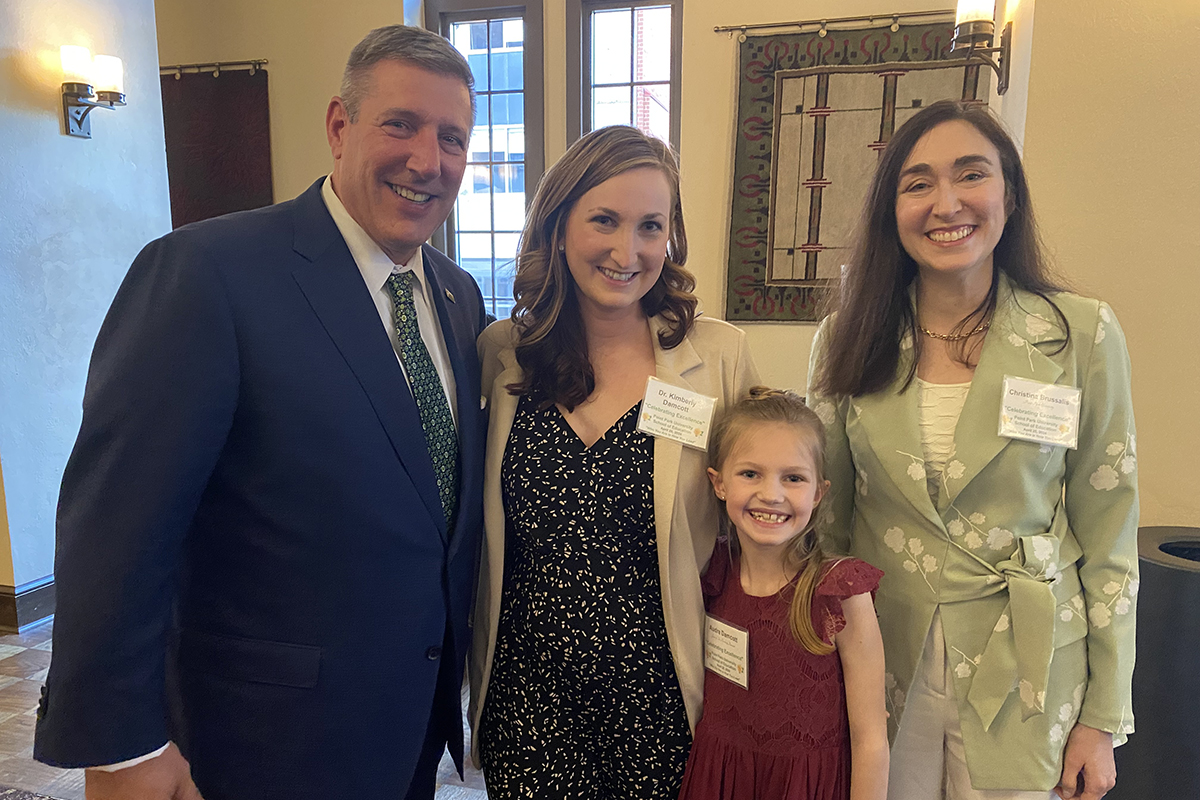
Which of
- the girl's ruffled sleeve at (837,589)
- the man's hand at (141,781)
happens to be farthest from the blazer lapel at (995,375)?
the man's hand at (141,781)

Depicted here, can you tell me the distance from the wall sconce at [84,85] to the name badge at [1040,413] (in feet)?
12.4

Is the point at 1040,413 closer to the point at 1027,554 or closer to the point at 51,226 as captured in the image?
the point at 1027,554

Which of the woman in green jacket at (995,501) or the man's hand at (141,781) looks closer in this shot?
the man's hand at (141,781)

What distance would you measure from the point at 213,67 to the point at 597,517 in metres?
4.51

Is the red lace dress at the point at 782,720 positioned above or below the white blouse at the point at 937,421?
below

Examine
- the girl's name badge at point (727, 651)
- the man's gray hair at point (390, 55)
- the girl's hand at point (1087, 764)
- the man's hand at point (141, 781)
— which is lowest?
the girl's hand at point (1087, 764)

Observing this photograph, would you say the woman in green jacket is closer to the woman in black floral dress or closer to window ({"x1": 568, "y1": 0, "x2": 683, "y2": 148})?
the woman in black floral dress

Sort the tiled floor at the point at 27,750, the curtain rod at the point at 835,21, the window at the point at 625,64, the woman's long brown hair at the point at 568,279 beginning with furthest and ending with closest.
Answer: the window at the point at 625,64, the curtain rod at the point at 835,21, the tiled floor at the point at 27,750, the woman's long brown hair at the point at 568,279

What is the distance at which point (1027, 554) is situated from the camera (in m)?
1.24

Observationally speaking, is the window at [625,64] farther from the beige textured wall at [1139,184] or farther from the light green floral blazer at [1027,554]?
the light green floral blazer at [1027,554]

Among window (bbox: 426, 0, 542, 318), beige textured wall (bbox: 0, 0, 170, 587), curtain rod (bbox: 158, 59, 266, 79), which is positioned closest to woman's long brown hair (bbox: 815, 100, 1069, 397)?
window (bbox: 426, 0, 542, 318)

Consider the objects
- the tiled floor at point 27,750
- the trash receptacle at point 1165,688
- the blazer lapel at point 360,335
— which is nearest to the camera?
the blazer lapel at point 360,335

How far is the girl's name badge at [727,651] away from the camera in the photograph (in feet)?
4.25

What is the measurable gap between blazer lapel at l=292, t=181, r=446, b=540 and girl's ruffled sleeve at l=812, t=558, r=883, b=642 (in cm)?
64
